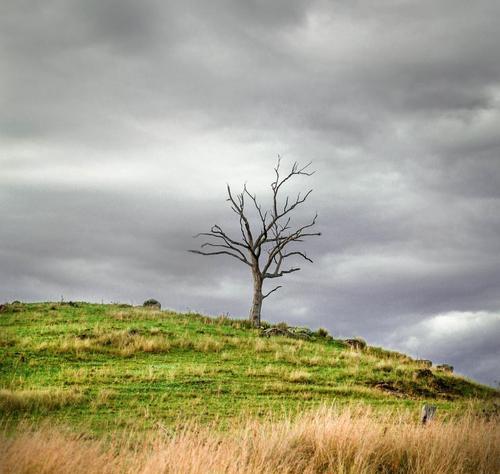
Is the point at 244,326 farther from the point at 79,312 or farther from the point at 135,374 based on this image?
the point at 135,374

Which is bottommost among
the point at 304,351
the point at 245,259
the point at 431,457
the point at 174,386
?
the point at 431,457

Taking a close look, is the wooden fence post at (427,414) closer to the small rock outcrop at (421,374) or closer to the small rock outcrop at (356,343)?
the small rock outcrop at (421,374)

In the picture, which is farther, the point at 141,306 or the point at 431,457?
the point at 141,306

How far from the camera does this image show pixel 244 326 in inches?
1451

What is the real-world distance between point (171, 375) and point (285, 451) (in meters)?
11.7

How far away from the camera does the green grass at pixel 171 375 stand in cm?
1534

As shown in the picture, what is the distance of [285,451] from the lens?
29.0 feet

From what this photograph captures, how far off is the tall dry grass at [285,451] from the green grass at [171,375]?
1.98 metres

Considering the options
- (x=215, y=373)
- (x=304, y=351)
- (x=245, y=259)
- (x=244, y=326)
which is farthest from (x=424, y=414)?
(x=245, y=259)

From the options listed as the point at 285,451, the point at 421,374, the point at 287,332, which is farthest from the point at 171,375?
the point at 287,332

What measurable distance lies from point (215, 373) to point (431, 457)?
1317cm

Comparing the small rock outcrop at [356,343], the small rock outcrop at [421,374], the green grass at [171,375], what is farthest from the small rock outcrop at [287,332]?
the small rock outcrop at [421,374]

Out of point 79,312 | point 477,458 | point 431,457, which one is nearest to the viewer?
point 431,457

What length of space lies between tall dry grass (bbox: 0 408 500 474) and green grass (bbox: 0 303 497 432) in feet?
6.50
